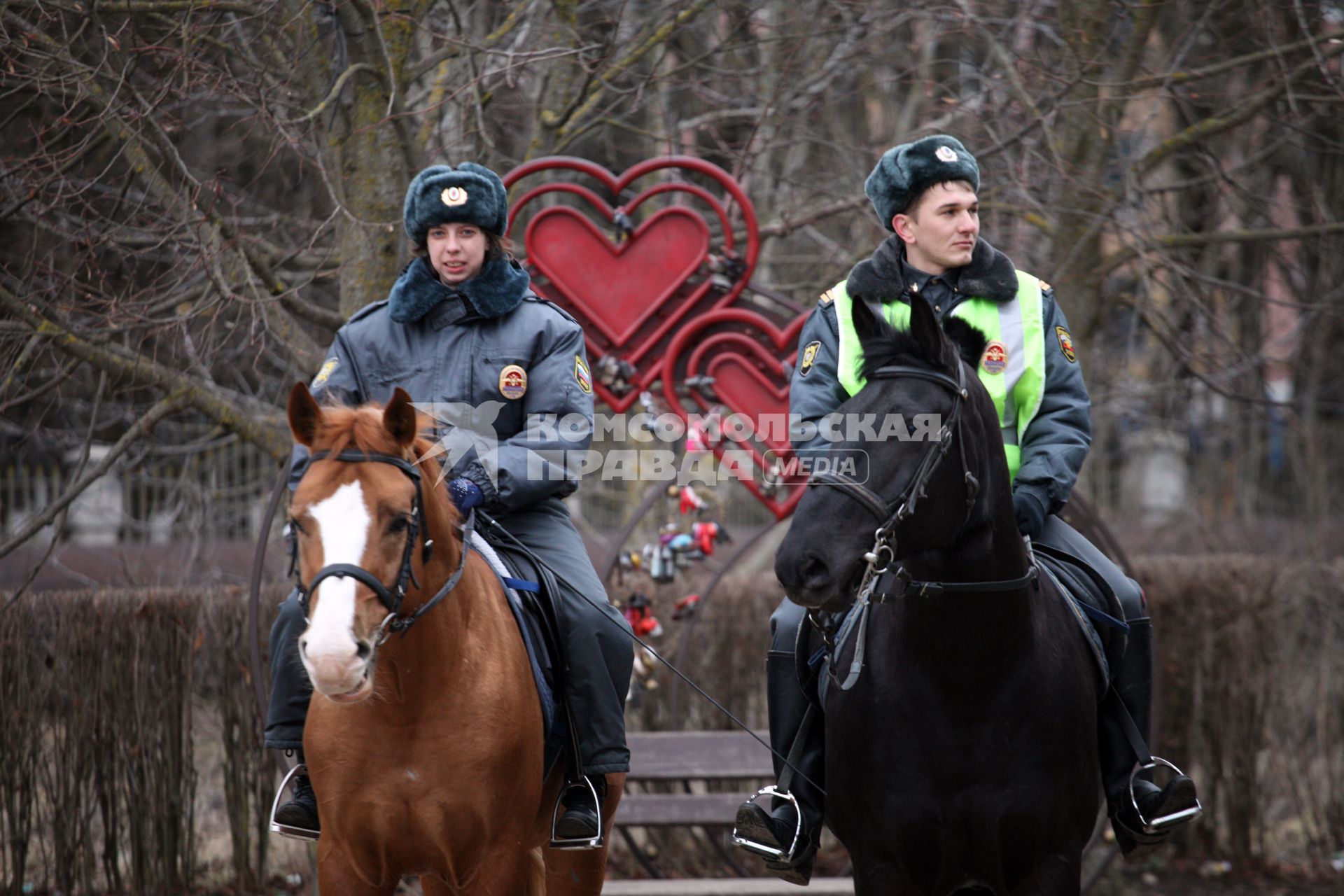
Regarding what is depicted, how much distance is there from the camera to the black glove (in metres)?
3.95

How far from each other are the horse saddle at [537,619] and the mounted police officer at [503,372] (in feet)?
0.17

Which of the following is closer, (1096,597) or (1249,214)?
(1096,597)

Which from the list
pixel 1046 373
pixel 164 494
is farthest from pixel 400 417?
pixel 164 494

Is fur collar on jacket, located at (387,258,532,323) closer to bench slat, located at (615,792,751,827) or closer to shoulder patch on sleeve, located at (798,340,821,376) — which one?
shoulder patch on sleeve, located at (798,340,821,376)

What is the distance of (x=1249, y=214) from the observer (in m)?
9.80

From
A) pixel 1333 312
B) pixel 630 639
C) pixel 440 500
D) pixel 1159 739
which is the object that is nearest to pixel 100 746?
pixel 630 639

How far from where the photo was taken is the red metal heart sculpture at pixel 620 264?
6441 mm

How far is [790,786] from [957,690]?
2.70ft

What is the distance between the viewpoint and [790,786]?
4230 mm

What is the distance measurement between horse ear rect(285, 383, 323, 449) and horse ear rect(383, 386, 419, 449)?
0.18m

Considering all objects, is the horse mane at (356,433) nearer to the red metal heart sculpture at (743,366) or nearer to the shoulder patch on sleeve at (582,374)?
the shoulder patch on sleeve at (582,374)

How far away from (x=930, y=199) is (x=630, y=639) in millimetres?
1812

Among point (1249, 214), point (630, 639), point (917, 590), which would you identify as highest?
point (1249, 214)

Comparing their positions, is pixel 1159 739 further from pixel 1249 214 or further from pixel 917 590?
pixel 917 590
